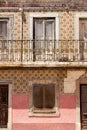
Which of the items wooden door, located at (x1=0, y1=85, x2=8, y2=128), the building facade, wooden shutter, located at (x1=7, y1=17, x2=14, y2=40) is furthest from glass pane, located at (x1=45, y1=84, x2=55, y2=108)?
wooden shutter, located at (x1=7, y1=17, x2=14, y2=40)

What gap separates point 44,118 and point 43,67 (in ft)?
7.67

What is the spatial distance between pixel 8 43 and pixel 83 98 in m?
4.31

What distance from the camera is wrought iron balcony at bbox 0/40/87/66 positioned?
15010mm

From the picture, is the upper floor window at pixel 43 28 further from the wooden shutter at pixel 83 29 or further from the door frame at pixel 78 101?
the door frame at pixel 78 101

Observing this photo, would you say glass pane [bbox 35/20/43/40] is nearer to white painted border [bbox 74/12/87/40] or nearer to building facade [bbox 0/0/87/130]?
building facade [bbox 0/0/87/130]

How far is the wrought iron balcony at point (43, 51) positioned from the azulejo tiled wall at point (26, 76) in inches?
22.4

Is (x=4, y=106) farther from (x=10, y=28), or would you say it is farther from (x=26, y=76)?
(x=10, y=28)

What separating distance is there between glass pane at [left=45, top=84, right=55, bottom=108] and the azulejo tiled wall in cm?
42

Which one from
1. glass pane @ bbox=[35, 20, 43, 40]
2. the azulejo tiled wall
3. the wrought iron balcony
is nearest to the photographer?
the wrought iron balcony

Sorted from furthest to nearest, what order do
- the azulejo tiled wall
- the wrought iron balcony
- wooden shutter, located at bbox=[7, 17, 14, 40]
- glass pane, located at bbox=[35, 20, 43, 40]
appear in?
glass pane, located at bbox=[35, 20, 43, 40] < wooden shutter, located at bbox=[7, 17, 14, 40] < the azulejo tiled wall < the wrought iron balcony

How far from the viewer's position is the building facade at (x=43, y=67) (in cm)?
1505

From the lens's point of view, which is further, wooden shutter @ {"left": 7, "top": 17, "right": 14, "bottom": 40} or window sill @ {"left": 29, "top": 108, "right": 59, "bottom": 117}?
wooden shutter @ {"left": 7, "top": 17, "right": 14, "bottom": 40}

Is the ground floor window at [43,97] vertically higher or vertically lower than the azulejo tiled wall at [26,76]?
lower

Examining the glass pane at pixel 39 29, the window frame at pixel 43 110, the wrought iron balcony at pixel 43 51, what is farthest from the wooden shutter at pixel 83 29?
the window frame at pixel 43 110
